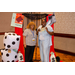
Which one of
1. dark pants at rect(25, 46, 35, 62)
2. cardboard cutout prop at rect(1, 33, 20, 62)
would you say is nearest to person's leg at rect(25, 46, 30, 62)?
dark pants at rect(25, 46, 35, 62)

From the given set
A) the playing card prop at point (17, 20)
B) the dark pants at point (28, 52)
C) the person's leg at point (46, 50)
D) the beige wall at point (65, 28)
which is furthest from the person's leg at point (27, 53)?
A: the beige wall at point (65, 28)

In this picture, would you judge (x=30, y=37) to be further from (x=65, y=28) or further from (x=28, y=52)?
(x=65, y=28)

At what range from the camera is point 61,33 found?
3.56 metres

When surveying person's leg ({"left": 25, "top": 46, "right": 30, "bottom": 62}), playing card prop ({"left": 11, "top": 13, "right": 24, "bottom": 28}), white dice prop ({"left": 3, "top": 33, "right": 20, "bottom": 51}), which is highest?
playing card prop ({"left": 11, "top": 13, "right": 24, "bottom": 28})

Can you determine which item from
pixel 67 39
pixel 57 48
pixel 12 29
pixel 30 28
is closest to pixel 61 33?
pixel 67 39

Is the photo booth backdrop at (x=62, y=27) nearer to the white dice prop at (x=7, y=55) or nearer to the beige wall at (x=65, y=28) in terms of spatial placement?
the beige wall at (x=65, y=28)

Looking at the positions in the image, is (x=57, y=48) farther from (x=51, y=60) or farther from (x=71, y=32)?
(x=51, y=60)

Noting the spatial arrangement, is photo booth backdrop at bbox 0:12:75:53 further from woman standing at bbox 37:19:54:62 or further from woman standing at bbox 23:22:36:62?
woman standing at bbox 37:19:54:62

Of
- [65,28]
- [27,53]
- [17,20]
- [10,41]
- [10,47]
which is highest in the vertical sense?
[17,20]

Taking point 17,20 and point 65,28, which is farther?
point 65,28

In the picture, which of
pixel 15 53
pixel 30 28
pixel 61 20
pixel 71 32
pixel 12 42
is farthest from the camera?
pixel 61 20

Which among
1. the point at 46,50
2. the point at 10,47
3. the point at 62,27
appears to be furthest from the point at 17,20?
the point at 62,27

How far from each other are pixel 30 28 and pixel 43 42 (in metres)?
0.52

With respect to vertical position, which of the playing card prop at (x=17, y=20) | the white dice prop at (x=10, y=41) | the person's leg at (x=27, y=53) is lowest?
the person's leg at (x=27, y=53)
